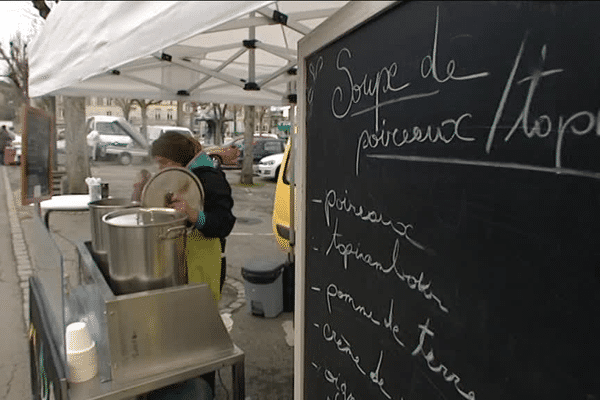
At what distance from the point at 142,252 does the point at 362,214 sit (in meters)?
1.01

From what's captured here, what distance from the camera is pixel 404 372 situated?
1.05 metres

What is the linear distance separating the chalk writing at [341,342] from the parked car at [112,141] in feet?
56.7

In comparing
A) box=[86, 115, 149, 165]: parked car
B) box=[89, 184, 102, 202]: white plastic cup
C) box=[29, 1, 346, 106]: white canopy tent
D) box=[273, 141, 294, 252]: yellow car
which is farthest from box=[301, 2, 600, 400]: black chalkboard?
box=[86, 115, 149, 165]: parked car

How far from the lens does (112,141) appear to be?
18.3 meters

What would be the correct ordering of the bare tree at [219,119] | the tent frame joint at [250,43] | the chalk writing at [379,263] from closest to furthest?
the chalk writing at [379,263], the tent frame joint at [250,43], the bare tree at [219,119]

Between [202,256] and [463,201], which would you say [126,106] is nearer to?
[202,256]

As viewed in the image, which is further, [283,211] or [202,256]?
[283,211]

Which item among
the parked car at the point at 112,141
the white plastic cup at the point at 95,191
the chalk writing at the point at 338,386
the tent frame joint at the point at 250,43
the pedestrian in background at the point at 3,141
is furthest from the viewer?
the pedestrian in background at the point at 3,141

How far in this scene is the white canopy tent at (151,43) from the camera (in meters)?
1.05

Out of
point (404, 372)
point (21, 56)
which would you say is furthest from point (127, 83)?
point (21, 56)

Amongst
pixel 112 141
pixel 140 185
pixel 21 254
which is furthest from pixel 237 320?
pixel 112 141

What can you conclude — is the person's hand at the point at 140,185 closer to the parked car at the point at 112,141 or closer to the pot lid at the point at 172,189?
the pot lid at the point at 172,189

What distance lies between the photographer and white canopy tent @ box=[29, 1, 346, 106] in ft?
3.43

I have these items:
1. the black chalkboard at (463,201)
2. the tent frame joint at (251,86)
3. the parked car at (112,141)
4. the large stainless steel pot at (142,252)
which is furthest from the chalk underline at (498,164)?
the parked car at (112,141)
